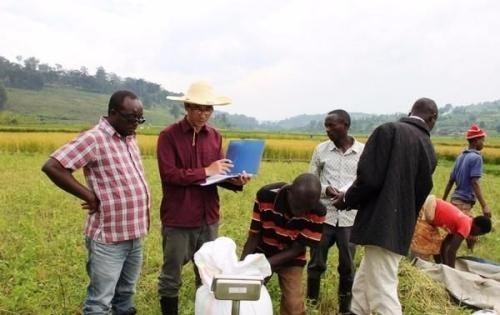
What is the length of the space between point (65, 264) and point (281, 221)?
2.63 metres

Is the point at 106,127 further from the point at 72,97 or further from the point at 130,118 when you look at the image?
the point at 72,97

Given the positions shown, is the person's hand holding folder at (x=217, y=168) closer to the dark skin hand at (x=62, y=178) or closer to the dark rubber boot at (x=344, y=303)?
the dark skin hand at (x=62, y=178)

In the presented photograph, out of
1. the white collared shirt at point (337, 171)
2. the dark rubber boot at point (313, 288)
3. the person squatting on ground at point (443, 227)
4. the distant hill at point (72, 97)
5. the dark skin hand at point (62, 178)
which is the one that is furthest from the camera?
the distant hill at point (72, 97)

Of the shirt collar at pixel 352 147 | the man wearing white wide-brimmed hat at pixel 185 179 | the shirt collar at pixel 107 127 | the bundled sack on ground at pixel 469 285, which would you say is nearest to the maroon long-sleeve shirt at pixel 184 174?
the man wearing white wide-brimmed hat at pixel 185 179

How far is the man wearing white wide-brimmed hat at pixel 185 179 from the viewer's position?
322 centimetres

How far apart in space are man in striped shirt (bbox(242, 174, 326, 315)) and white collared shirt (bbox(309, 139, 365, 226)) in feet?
2.74

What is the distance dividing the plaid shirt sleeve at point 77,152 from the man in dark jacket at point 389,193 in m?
1.69

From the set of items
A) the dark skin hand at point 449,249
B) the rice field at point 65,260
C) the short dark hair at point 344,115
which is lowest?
the rice field at point 65,260

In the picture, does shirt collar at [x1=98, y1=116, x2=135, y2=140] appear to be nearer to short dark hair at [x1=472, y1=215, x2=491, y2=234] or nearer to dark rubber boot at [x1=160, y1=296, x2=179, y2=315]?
dark rubber boot at [x1=160, y1=296, x2=179, y2=315]

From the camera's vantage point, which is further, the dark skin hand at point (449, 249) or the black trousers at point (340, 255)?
the dark skin hand at point (449, 249)

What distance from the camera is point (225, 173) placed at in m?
3.22

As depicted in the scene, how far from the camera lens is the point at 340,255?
392cm

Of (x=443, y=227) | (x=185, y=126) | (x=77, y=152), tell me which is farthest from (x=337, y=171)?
(x=77, y=152)

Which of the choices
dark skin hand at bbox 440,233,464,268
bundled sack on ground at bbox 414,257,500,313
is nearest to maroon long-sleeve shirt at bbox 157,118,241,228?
bundled sack on ground at bbox 414,257,500,313
